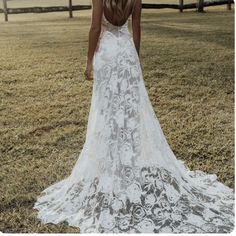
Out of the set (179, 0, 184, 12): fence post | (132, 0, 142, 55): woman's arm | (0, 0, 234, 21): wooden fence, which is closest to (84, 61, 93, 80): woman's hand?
(132, 0, 142, 55): woman's arm

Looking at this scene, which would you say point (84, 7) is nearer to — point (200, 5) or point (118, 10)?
point (200, 5)

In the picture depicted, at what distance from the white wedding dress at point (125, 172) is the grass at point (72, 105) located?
408mm

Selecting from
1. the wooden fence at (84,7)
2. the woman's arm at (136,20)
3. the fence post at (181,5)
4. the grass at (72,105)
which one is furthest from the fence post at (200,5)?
the woman's arm at (136,20)

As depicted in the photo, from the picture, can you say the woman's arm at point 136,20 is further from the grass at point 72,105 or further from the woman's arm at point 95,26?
the grass at point 72,105

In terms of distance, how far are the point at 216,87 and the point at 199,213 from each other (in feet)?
19.9

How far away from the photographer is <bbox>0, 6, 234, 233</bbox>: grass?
6.42m

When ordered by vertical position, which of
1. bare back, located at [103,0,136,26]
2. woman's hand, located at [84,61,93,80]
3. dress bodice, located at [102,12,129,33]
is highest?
bare back, located at [103,0,136,26]

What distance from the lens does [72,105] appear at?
32.0ft

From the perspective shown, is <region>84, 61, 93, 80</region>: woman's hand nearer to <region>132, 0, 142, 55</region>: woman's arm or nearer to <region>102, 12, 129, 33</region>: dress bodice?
<region>102, 12, 129, 33</region>: dress bodice

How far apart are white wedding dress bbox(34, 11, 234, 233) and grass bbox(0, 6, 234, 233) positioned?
1.34ft

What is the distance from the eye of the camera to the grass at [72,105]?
6.42m

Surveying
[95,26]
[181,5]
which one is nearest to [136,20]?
[95,26]

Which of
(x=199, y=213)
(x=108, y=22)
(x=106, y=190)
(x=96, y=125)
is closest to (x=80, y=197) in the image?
(x=106, y=190)

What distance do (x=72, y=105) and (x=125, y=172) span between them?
A: 4576 mm
